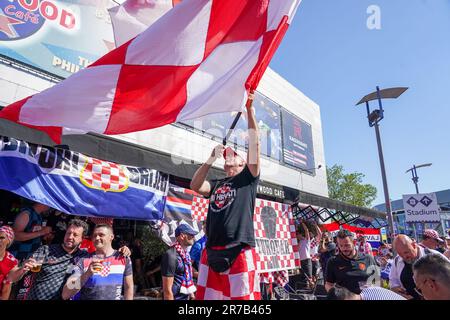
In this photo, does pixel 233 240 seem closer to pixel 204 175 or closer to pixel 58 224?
pixel 204 175

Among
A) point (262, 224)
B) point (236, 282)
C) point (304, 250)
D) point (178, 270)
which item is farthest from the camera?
point (304, 250)

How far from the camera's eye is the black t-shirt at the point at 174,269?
3.59m

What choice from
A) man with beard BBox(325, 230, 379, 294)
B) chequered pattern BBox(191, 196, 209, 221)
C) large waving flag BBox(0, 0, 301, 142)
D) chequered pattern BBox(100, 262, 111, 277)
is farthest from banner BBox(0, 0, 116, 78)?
man with beard BBox(325, 230, 379, 294)

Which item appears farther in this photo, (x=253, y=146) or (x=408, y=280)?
(x=408, y=280)

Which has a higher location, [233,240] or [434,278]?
[233,240]

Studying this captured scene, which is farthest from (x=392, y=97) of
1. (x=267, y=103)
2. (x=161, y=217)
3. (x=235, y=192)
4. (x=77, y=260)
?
(x=77, y=260)

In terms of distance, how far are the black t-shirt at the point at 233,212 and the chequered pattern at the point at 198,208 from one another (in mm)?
3261

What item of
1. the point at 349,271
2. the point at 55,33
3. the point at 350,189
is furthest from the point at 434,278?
the point at 350,189

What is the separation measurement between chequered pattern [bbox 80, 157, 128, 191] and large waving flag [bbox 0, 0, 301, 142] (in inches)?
56.6

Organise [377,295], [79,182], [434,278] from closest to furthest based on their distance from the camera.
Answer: [434,278], [377,295], [79,182]

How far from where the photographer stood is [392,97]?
8625mm

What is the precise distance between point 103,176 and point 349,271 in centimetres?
356

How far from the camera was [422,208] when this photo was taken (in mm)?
9680

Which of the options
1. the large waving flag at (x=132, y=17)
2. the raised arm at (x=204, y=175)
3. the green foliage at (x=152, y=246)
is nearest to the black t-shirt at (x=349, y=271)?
the raised arm at (x=204, y=175)
